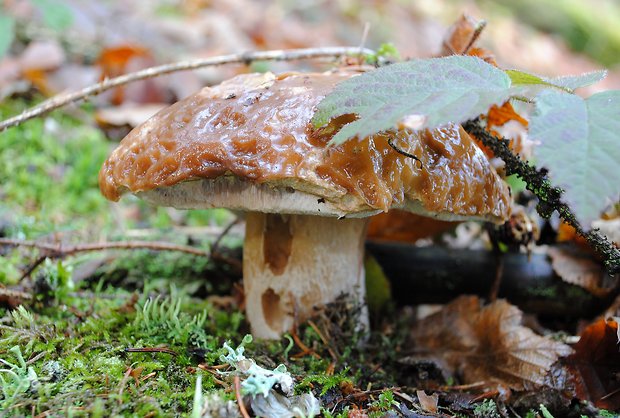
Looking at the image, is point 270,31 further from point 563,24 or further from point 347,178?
point 563,24

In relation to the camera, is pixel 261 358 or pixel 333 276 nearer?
pixel 261 358

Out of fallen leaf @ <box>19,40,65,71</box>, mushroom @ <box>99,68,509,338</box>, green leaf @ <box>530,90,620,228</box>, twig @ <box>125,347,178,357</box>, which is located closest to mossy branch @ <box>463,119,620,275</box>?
mushroom @ <box>99,68,509,338</box>

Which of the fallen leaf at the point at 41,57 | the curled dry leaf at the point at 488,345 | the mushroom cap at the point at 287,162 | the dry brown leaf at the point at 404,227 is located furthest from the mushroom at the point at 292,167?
the fallen leaf at the point at 41,57

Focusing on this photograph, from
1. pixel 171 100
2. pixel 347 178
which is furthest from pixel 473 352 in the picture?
pixel 171 100

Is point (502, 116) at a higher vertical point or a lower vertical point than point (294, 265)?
higher

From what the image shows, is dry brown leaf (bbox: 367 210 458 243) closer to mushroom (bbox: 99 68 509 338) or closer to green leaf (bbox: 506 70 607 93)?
mushroom (bbox: 99 68 509 338)

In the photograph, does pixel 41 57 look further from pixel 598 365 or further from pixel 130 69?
pixel 598 365

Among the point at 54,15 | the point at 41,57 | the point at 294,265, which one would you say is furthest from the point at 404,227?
the point at 41,57
